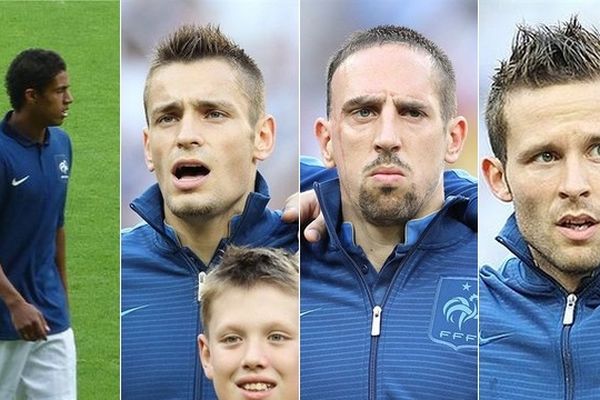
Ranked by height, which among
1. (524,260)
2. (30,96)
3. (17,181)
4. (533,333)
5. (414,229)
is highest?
(30,96)

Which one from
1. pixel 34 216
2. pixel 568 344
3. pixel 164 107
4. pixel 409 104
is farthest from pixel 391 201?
pixel 34 216

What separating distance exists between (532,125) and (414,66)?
1.54ft

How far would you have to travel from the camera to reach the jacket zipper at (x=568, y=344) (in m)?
3.38

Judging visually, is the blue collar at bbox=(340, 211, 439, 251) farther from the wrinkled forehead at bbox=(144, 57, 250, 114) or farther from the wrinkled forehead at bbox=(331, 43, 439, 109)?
the wrinkled forehead at bbox=(144, 57, 250, 114)

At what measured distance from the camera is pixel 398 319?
11.4 feet

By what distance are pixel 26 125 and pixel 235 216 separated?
86cm

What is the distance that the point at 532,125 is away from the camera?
3.39 metres

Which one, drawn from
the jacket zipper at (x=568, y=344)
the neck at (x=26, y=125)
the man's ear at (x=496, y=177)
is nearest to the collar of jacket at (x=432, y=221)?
the man's ear at (x=496, y=177)

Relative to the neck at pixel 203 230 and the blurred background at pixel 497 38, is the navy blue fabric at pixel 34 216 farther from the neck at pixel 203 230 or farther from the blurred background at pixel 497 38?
the blurred background at pixel 497 38

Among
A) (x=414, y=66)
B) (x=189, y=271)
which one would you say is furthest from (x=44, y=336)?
(x=414, y=66)

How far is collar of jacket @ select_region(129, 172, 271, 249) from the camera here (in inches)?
141

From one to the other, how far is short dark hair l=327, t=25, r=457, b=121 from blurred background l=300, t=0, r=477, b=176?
20 millimetres

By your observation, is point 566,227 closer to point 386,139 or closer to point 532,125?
point 532,125

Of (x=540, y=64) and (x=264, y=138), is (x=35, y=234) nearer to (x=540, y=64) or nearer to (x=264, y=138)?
(x=264, y=138)
